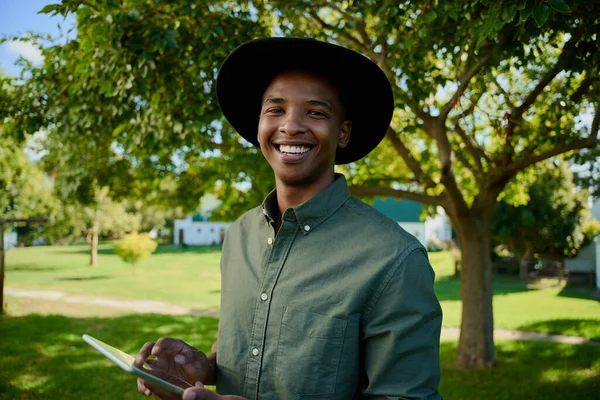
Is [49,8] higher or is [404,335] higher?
[49,8]

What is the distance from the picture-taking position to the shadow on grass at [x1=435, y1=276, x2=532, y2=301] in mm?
19844

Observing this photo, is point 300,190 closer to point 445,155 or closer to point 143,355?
point 143,355

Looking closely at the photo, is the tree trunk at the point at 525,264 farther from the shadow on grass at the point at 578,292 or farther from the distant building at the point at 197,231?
the distant building at the point at 197,231

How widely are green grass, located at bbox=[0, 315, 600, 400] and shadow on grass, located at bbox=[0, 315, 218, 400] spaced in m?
0.01

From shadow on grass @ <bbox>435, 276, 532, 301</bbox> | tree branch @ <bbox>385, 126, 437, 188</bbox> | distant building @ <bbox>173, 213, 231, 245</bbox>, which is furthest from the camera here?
distant building @ <bbox>173, 213, 231, 245</bbox>

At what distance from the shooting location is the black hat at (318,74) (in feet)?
6.42

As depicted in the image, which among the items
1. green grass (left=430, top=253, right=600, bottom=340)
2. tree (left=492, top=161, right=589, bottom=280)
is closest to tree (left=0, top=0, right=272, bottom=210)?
green grass (left=430, top=253, right=600, bottom=340)

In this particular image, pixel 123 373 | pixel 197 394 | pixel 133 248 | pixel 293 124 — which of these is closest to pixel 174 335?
pixel 123 373

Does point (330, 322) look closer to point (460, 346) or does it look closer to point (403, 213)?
point (460, 346)

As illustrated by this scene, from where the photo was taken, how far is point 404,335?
1.56m

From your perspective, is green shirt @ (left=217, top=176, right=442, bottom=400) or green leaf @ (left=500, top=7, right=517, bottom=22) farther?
green leaf @ (left=500, top=7, right=517, bottom=22)

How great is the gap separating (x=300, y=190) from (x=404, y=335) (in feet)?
2.42

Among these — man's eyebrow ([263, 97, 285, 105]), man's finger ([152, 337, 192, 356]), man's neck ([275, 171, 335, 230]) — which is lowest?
man's finger ([152, 337, 192, 356])

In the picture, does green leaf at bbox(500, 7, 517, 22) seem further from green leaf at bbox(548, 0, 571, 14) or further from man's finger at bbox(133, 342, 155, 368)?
man's finger at bbox(133, 342, 155, 368)
